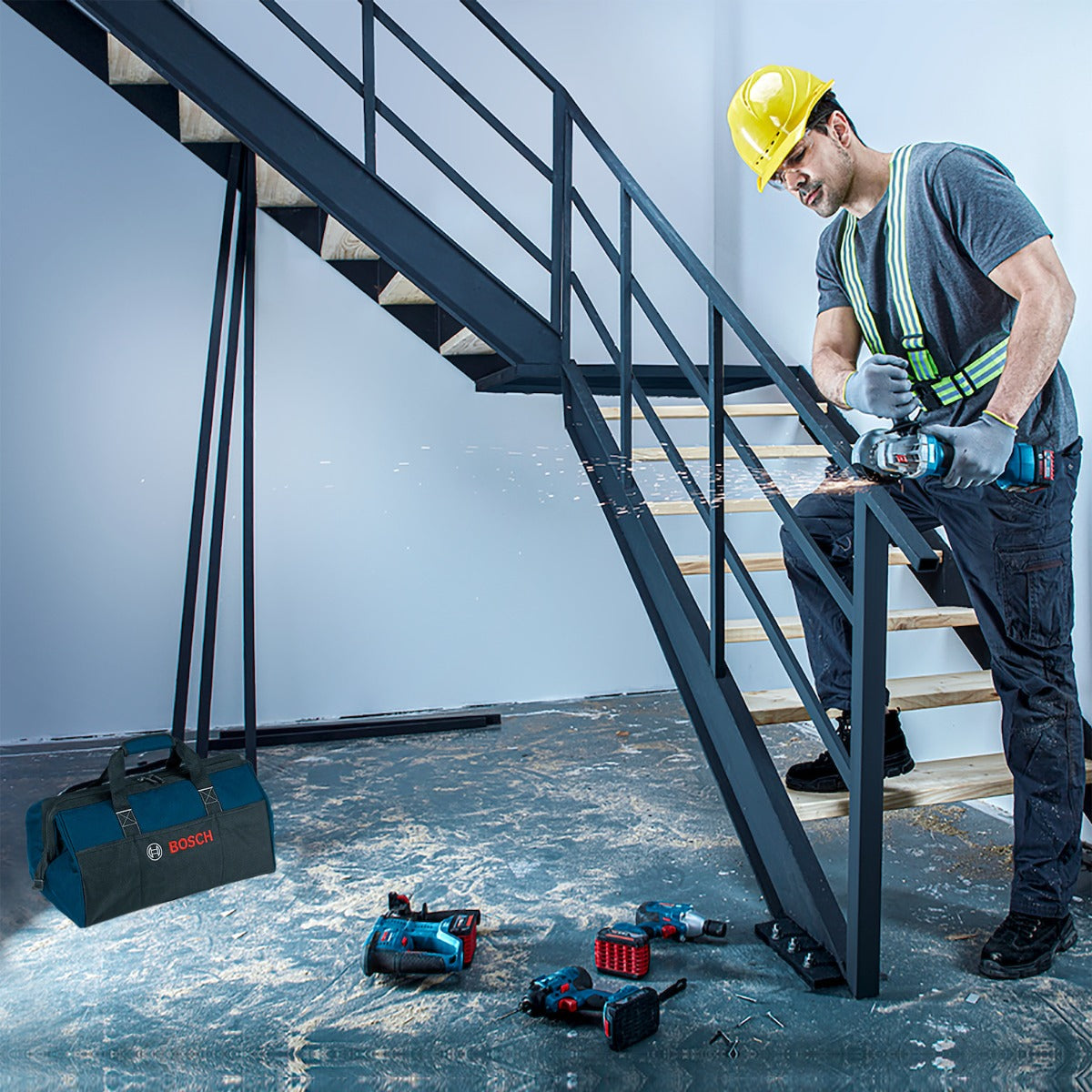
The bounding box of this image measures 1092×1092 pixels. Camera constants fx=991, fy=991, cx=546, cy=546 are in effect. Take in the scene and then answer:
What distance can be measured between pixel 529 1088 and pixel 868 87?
9.82ft

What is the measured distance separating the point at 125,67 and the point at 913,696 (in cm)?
290

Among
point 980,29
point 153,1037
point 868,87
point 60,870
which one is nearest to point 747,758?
point 153,1037

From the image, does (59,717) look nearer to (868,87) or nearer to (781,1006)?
(781,1006)

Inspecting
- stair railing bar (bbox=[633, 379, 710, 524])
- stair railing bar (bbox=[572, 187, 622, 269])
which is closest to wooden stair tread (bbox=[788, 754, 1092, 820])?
stair railing bar (bbox=[633, 379, 710, 524])

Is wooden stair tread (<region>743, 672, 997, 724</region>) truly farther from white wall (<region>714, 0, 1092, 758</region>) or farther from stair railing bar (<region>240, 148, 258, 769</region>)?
stair railing bar (<region>240, 148, 258, 769</region>)

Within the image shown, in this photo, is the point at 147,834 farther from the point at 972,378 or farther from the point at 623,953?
the point at 972,378

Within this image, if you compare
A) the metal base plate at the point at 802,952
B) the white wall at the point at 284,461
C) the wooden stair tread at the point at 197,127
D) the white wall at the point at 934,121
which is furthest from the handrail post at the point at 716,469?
the white wall at the point at 284,461

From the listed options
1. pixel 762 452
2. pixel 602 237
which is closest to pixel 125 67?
pixel 602 237

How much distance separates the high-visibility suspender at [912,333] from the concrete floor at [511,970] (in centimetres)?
111

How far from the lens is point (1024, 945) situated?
1850 millimetres

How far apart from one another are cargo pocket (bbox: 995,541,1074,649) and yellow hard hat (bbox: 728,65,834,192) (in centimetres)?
93

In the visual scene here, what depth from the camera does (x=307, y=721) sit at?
4.12 meters

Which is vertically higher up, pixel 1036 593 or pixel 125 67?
pixel 125 67

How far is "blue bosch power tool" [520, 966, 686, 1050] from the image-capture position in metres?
1.61
